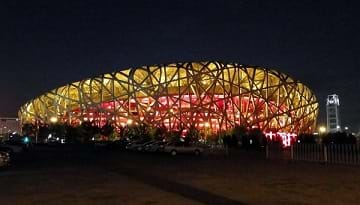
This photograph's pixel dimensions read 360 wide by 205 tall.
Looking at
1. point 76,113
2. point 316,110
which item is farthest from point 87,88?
point 316,110

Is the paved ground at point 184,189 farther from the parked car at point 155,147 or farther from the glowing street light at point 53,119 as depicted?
the glowing street light at point 53,119

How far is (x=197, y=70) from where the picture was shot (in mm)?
103750

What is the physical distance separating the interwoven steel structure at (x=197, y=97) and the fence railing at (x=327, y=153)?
6689 centimetres

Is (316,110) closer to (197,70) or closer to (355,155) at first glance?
(197,70)

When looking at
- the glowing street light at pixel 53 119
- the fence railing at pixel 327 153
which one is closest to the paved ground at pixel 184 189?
the fence railing at pixel 327 153

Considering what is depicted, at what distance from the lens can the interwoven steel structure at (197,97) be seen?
102562 mm

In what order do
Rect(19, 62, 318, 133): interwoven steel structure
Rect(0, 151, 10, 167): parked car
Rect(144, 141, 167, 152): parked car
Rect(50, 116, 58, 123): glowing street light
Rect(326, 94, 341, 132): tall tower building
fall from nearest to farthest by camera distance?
Rect(0, 151, 10, 167): parked car → Rect(144, 141, 167, 152): parked car → Rect(19, 62, 318, 133): interwoven steel structure → Rect(50, 116, 58, 123): glowing street light → Rect(326, 94, 341, 132): tall tower building

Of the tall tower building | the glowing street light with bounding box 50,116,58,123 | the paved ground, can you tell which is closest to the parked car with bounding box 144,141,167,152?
the paved ground

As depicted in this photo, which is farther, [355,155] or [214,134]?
[214,134]

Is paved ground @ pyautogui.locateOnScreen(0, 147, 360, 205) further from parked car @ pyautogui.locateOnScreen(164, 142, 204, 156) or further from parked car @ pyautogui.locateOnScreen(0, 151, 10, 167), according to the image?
parked car @ pyautogui.locateOnScreen(164, 142, 204, 156)

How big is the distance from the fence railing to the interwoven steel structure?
219 ft

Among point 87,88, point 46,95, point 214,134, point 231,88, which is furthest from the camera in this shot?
point 46,95

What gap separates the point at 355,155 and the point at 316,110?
304 ft

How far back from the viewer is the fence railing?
2803 centimetres
